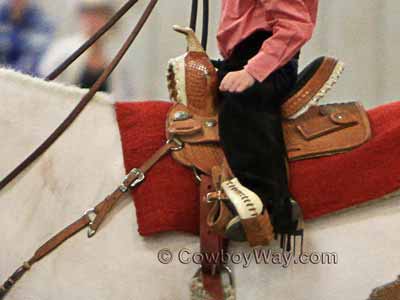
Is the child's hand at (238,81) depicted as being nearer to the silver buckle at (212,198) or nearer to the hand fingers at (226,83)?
the hand fingers at (226,83)

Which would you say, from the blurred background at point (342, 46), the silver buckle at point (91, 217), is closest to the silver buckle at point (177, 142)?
the silver buckle at point (91, 217)

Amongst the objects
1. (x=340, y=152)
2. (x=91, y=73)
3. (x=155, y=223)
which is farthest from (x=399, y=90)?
(x=155, y=223)

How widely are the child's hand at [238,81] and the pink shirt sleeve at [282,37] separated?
1 centimetres

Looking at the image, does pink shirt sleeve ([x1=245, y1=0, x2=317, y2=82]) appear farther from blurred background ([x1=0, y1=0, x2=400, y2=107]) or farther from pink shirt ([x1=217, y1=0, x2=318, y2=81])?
blurred background ([x1=0, y1=0, x2=400, y2=107])

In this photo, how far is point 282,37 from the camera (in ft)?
5.18

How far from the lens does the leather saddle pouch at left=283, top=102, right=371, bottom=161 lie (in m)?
1.70

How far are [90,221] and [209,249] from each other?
0.29 m

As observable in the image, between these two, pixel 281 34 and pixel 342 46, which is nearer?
pixel 281 34

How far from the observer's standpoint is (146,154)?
5.55 feet

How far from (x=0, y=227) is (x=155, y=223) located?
39cm

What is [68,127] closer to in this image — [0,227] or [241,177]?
[0,227]

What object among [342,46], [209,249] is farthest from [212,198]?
[342,46]

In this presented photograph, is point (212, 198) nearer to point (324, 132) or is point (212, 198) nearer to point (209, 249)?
point (209, 249)

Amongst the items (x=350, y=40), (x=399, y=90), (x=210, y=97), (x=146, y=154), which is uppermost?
(x=210, y=97)
